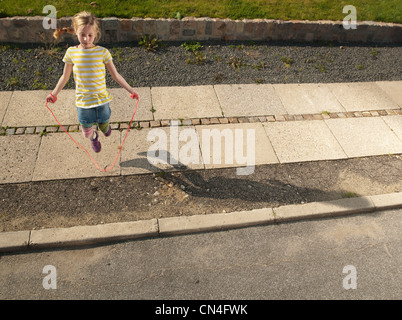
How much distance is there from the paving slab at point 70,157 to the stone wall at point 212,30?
318cm

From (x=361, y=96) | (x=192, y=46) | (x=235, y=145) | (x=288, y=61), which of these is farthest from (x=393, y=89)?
(x=192, y=46)

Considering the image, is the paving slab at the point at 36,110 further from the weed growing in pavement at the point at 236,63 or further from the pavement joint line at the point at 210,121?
the weed growing in pavement at the point at 236,63

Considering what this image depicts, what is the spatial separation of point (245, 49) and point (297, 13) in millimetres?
1827

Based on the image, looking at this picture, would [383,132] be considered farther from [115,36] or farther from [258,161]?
[115,36]

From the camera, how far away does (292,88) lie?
6.68 m

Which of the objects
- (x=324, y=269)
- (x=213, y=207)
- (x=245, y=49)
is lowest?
(x=324, y=269)

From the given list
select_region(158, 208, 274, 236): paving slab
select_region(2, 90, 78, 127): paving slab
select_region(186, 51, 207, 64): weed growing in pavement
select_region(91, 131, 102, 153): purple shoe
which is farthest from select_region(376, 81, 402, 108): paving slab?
select_region(2, 90, 78, 127): paving slab

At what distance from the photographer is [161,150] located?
5062 mm

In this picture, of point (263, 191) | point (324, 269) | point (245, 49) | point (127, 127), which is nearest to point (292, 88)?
point (245, 49)

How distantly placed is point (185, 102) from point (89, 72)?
2.56 meters

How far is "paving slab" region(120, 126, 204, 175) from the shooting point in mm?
4812

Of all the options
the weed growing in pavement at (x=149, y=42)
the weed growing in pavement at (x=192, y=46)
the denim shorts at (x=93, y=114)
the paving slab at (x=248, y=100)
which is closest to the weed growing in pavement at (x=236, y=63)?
the paving slab at (x=248, y=100)

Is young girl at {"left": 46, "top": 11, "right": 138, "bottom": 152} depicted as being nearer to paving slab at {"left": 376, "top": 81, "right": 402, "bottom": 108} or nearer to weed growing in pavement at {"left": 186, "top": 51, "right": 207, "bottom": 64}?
weed growing in pavement at {"left": 186, "top": 51, "right": 207, "bottom": 64}

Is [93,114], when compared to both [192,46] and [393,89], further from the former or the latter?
[393,89]
